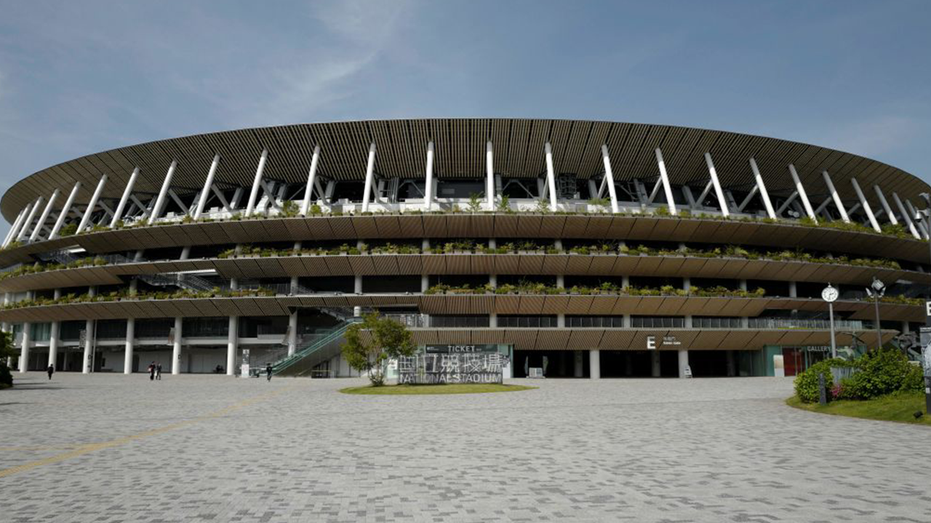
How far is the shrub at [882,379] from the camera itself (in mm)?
20000

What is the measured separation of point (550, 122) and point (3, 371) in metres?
38.7

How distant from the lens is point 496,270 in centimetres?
5128

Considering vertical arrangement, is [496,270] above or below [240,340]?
above

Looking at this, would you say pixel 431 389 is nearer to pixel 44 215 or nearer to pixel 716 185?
pixel 716 185

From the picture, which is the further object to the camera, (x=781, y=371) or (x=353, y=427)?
(x=781, y=371)

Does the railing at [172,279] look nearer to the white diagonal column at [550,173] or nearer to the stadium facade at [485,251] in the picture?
the stadium facade at [485,251]

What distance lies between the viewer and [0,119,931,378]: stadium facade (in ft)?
165

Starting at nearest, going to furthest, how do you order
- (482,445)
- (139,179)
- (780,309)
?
(482,445) < (780,309) < (139,179)

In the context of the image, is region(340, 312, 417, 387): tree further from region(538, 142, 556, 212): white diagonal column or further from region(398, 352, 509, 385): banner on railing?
region(538, 142, 556, 212): white diagonal column

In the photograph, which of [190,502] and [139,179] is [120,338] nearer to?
[139,179]

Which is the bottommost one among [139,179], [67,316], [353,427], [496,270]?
[353,427]

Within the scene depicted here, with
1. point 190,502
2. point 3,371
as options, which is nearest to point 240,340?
point 3,371

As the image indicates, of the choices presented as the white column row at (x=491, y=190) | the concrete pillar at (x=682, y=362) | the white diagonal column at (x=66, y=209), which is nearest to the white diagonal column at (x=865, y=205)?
the white column row at (x=491, y=190)

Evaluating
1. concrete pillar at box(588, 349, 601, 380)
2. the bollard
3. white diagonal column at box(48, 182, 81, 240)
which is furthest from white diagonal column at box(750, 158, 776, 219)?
white diagonal column at box(48, 182, 81, 240)
